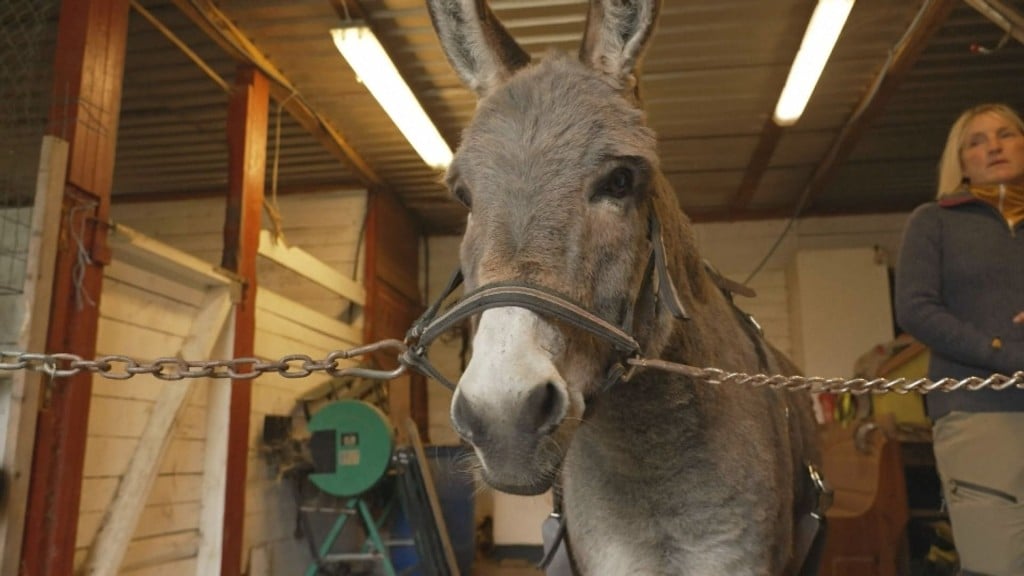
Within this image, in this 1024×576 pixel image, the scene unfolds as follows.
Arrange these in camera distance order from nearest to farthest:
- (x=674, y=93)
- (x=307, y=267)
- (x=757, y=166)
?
(x=307, y=267)
(x=674, y=93)
(x=757, y=166)

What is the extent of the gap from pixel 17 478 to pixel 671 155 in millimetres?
6578

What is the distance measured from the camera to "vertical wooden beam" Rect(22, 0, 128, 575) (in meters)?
3.29

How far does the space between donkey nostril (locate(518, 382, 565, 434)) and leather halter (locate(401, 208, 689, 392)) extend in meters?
0.15

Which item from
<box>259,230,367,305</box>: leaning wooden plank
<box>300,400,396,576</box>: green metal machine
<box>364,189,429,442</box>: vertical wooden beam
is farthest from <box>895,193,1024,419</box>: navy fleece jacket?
<box>364,189,429,442</box>: vertical wooden beam

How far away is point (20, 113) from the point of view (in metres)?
5.89

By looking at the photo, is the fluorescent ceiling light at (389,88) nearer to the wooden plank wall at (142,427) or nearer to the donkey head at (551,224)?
the wooden plank wall at (142,427)

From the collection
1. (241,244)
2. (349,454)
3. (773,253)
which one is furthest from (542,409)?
(773,253)

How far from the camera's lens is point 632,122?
67.5 inches

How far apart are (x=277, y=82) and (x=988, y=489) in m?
5.58

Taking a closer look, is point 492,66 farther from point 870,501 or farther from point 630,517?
point 870,501

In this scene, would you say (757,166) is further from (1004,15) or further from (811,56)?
(1004,15)

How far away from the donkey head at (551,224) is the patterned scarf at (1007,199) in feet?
4.64

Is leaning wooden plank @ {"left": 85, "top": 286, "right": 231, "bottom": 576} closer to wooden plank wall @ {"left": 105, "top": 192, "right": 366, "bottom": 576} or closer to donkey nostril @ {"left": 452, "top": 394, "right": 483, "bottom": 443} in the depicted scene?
wooden plank wall @ {"left": 105, "top": 192, "right": 366, "bottom": 576}

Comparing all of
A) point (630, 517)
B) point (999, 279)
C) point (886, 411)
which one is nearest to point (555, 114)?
point (630, 517)
